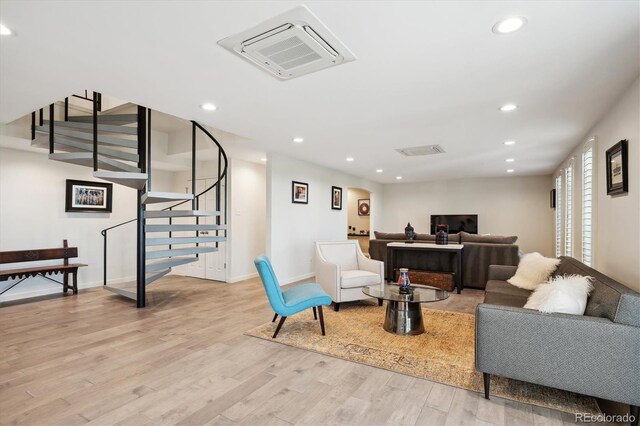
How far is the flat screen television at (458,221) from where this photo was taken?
9.31 meters

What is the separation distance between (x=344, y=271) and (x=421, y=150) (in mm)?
2496

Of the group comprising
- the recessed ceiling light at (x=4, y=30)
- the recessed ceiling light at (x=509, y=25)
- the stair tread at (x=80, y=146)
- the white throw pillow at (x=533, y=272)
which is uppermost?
the recessed ceiling light at (x=4, y=30)

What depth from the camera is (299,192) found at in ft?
21.2

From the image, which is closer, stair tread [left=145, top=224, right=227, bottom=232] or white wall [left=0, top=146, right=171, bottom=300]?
stair tread [left=145, top=224, right=227, bottom=232]

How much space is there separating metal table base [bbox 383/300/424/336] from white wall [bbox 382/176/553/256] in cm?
687

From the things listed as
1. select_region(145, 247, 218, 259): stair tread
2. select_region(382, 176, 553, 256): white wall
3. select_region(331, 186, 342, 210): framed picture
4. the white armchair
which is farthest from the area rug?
select_region(382, 176, 553, 256): white wall

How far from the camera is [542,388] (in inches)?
92.2

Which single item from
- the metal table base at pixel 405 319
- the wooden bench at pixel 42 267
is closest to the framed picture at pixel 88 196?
the wooden bench at pixel 42 267

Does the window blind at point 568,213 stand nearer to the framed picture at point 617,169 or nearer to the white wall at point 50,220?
the framed picture at point 617,169

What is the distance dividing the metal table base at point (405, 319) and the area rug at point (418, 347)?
0.26 feet

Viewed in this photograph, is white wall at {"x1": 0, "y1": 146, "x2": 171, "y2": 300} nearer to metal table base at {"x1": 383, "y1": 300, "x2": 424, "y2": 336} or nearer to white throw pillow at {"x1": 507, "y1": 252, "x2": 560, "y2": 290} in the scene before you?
metal table base at {"x1": 383, "y1": 300, "x2": 424, "y2": 336}


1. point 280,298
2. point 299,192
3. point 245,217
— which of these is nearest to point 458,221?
point 299,192

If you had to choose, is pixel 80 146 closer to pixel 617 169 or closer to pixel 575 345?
pixel 575 345

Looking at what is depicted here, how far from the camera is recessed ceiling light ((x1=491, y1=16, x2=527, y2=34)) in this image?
6.11 feet
